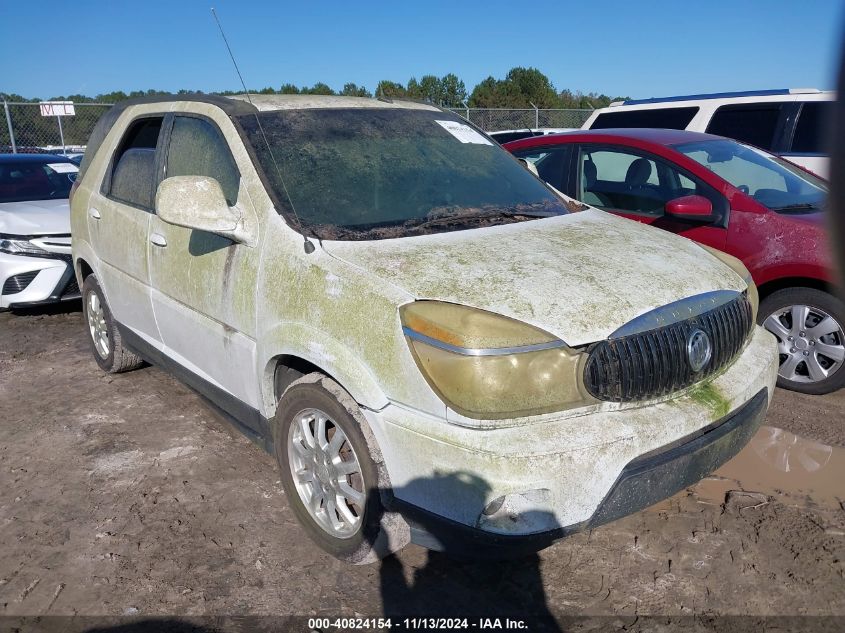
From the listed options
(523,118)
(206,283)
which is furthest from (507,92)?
(206,283)

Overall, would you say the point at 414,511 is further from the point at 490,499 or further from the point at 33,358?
the point at 33,358

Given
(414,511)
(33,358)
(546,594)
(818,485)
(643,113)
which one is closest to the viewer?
(414,511)

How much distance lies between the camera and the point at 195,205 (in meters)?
2.84

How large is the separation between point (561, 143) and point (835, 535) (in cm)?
349

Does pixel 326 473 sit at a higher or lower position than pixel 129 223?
lower

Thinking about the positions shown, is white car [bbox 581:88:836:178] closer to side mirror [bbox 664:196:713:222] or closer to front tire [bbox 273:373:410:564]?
side mirror [bbox 664:196:713:222]

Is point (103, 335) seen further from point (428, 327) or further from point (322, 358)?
point (428, 327)

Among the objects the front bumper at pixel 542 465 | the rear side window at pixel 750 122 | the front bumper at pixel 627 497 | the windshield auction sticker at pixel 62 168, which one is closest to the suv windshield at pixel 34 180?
the windshield auction sticker at pixel 62 168

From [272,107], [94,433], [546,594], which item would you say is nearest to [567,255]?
[546,594]

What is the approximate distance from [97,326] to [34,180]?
323 centimetres

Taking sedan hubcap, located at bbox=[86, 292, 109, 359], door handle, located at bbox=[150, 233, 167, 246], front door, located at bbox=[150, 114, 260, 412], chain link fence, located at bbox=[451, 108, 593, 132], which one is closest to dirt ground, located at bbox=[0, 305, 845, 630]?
front door, located at bbox=[150, 114, 260, 412]

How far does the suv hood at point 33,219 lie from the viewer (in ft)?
20.2

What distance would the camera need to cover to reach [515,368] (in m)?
2.21

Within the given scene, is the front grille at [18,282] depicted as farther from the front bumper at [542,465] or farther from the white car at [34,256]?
the front bumper at [542,465]
